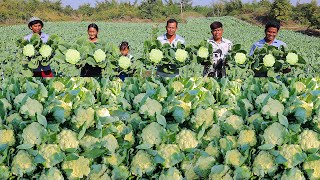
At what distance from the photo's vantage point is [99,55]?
3498mm

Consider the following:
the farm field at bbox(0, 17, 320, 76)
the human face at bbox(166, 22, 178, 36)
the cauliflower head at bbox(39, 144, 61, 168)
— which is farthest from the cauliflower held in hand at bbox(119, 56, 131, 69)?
the farm field at bbox(0, 17, 320, 76)

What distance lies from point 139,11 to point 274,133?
50.1 meters

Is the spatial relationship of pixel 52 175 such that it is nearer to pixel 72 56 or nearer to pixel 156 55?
pixel 72 56

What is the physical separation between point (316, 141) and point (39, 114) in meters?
1.81

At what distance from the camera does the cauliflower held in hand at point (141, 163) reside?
2822 mm

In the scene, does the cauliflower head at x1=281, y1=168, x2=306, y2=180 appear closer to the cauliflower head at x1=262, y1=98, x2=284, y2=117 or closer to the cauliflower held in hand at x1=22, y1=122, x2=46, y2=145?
the cauliflower head at x1=262, y1=98, x2=284, y2=117

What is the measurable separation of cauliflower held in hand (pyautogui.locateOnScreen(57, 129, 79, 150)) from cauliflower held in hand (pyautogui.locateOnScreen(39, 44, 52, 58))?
1268 mm

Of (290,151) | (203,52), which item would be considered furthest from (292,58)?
(290,151)

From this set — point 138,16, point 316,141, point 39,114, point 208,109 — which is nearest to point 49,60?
point 39,114

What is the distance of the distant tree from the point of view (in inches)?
1786

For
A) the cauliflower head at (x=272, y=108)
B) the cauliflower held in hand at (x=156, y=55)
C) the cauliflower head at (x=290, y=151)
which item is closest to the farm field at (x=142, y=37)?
the cauliflower held in hand at (x=156, y=55)

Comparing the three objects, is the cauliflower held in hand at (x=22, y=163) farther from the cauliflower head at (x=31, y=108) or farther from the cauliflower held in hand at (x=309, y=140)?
the cauliflower held in hand at (x=309, y=140)

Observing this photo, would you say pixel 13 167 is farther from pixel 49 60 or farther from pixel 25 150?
pixel 49 60

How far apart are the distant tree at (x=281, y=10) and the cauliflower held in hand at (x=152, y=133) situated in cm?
4481
